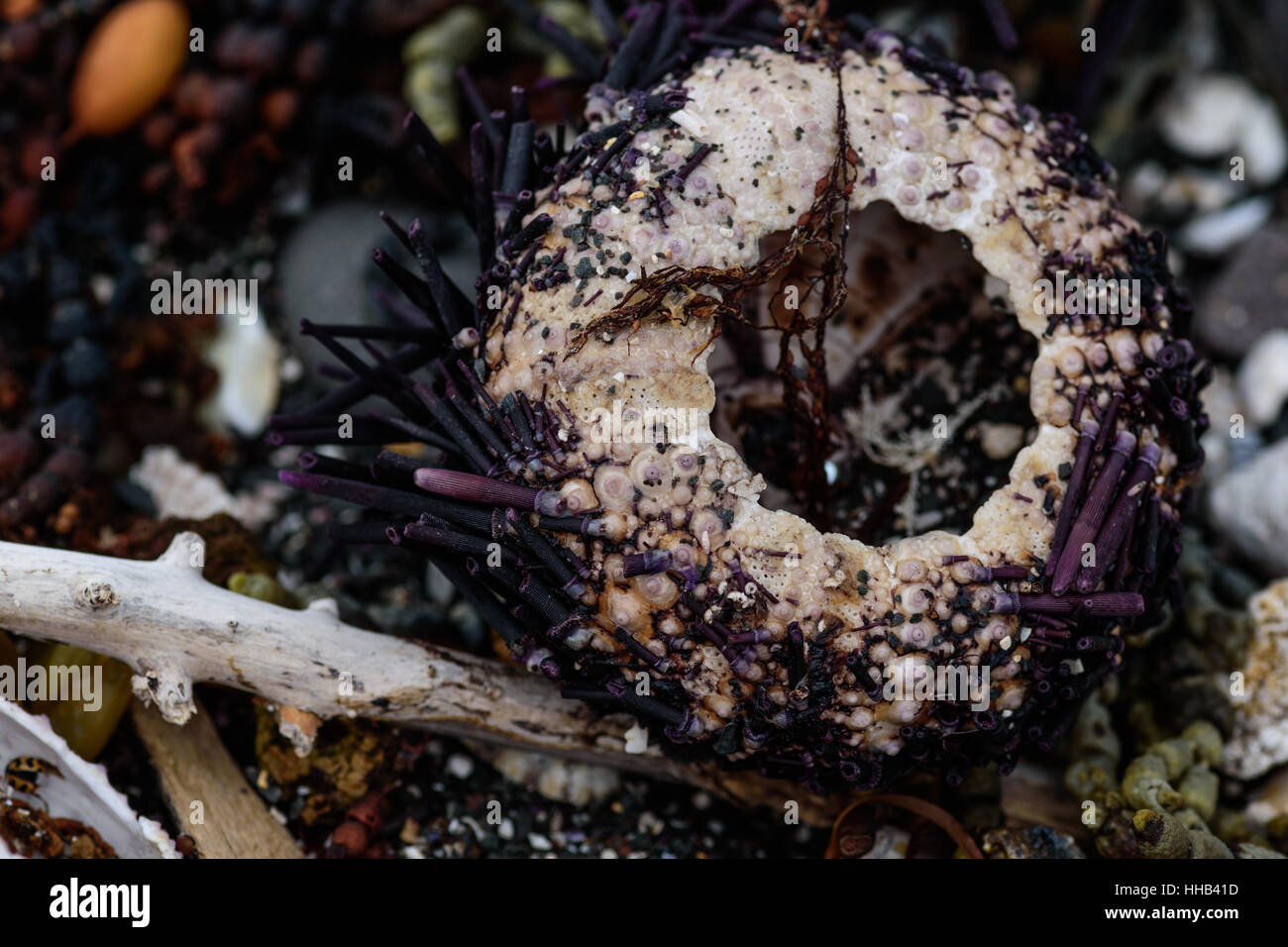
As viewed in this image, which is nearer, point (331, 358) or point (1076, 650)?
point (1076, 650)

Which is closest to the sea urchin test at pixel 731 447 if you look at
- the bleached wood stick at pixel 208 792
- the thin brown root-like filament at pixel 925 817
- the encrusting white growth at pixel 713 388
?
the encrusting white growth at pixel 713 388

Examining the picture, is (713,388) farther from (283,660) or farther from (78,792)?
(78,792)

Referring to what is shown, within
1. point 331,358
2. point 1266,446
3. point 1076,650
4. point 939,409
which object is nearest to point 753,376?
point 939,409

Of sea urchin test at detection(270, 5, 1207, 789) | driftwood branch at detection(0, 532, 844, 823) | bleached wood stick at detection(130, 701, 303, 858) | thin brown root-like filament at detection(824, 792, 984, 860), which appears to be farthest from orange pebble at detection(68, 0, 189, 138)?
thin brown root-like filament at detection(824, 792, 984, 860)

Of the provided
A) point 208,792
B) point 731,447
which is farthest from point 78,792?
point 731,447

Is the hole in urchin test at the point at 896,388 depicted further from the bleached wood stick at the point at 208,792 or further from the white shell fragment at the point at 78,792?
the white shell fragment at the point at 78,792

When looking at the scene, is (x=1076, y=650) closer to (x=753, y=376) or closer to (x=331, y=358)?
(x=753, y=376)

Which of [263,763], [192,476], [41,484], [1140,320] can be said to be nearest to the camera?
[1140,320]
